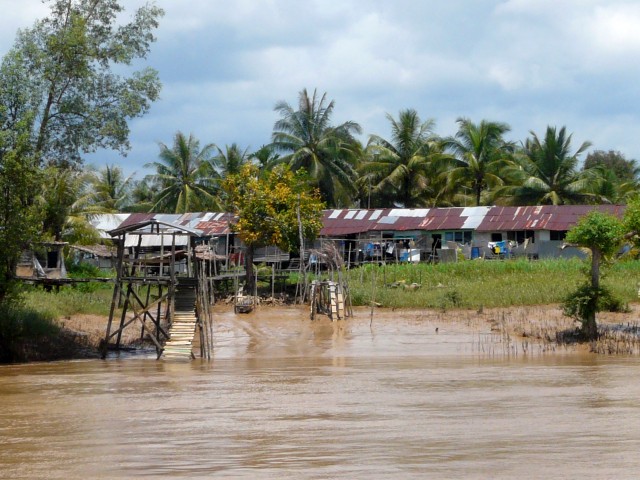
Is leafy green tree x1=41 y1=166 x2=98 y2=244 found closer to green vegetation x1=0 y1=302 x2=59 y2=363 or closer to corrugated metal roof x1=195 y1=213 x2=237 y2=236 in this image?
corrugated metal roof x1=195 y1=213 x2=237 y2=236

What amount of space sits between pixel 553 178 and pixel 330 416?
104ft

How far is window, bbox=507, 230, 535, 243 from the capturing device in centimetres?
4003

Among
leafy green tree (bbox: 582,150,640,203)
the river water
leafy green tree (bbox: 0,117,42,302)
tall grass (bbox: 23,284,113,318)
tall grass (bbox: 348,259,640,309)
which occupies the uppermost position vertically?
leafy green tree (bbox: 582,150,640,203)

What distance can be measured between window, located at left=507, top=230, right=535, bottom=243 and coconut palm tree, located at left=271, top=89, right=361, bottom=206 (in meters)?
9.12

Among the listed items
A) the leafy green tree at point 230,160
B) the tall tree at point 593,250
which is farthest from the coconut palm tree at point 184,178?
the tall tree at point 593,250

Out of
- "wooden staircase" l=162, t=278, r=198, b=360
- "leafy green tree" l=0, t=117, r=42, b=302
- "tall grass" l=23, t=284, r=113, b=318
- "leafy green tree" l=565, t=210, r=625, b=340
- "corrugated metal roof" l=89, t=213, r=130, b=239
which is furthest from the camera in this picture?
"corrugated metal roof" l=89, t=213, r=130, b=239

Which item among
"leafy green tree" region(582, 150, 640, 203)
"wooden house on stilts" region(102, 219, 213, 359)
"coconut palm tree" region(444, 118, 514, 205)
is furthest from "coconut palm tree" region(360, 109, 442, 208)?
"wooden house on stilts" region(102, 219, 213, 359)

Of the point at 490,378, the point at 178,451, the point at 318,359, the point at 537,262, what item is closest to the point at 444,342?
the point at 318,359

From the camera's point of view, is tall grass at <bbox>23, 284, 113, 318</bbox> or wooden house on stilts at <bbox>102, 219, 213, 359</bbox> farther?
tall grass at <bbox>23, 284, 113, 318</bbox>

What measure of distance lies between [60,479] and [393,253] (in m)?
32.0

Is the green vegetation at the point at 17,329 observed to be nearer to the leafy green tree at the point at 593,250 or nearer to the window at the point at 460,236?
the leafy green tree at the point at 593,250

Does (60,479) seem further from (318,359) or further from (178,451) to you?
(318,359)

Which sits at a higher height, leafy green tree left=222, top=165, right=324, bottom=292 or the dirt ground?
leafy green tree left=222, top=165, right=324, bottom=292

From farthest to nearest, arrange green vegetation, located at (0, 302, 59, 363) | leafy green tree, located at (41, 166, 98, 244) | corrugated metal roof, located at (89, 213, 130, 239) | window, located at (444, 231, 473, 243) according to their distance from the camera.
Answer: corrugated metal roof, located at (89, 213, 130, 239)
window, located at (444, 231, 473, 243)
leafy green tree, located at (41, 166, 98, 244)
green vegetation, located at (0, 302, 59, 363)
